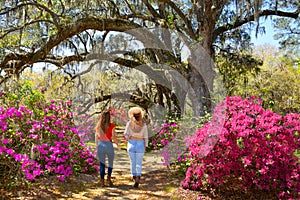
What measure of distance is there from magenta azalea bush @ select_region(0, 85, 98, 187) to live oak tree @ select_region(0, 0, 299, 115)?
7.81 ft

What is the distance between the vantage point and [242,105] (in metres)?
4.92

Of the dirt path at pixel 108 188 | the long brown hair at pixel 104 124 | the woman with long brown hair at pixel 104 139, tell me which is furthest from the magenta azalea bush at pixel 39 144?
the long brown hair at pixel 104 124

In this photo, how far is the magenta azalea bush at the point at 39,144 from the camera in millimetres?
4465

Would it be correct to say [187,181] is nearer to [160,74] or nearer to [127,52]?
[160,74]

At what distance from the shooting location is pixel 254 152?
171 inches

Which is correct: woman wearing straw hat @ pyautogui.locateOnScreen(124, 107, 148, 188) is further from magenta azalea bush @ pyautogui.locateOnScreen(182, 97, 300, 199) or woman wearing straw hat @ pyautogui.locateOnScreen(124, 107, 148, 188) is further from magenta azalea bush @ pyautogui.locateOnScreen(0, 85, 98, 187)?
magenta azalea bush @ pyautogui.locateOnScreen(0, 85, 98, 187)

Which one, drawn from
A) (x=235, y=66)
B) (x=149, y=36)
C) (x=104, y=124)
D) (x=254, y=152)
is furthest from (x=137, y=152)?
(x=235, y=66)

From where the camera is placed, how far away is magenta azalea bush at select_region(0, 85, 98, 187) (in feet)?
14.6

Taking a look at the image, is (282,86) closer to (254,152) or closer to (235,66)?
(235,66)

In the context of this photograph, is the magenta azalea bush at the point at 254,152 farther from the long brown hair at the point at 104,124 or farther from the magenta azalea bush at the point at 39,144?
the magenta azalea bush at the point at 39,144

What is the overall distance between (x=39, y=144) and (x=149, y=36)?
4438 mm

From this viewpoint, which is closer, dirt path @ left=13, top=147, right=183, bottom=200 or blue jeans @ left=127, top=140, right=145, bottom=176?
dirt path @ left=13, top=147, right=183, bottom=200

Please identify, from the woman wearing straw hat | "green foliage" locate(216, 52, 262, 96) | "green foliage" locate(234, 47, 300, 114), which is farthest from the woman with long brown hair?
"green foliage" locate(234, 47, 300, 114)

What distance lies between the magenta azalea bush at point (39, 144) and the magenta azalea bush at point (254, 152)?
2.38m
